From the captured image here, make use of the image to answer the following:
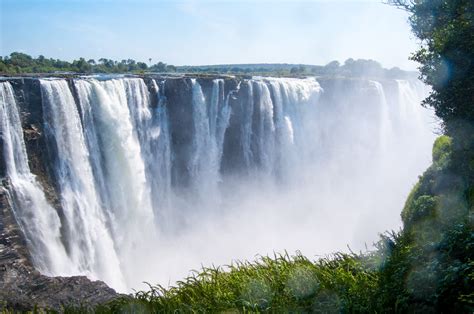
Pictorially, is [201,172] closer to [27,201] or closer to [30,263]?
[27,201]

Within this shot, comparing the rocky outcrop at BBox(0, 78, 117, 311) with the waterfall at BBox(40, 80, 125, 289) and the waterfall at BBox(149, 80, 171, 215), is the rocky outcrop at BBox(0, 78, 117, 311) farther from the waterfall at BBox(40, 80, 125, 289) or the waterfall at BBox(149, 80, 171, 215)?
the waterfall at BBox(149, 80, 171, 215)

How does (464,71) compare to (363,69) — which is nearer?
(464,71)

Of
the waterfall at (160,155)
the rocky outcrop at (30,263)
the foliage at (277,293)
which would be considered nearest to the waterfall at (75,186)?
the rocky outcrop at (30,263)

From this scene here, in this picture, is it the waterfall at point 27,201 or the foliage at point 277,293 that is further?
the waterfall at point 27,201

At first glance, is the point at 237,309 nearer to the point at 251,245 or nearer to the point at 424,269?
the point at 424,269

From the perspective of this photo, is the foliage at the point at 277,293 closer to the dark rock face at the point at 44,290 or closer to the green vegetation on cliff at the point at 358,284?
the green vegetation on cliff at the point at 358,284

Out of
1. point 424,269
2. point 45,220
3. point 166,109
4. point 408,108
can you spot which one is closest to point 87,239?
point 45,220

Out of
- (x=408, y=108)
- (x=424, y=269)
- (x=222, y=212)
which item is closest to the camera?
(x=424, y=269)
